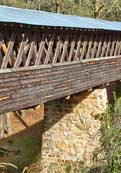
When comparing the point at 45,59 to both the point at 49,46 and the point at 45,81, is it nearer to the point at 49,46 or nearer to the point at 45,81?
the point at 49,46

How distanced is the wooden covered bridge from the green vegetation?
13.7 meters

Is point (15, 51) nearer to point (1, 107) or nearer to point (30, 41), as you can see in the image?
point (30, 41)

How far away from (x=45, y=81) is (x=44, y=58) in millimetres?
497

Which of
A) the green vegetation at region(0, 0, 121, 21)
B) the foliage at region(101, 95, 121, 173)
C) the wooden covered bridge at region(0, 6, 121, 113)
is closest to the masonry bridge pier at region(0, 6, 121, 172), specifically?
the wooden covered bridge at region(0, 6, 121, 113)

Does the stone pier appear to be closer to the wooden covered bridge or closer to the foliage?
the wooden covered bridge

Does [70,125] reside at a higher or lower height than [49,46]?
lower

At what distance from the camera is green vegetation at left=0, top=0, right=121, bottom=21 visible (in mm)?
25641

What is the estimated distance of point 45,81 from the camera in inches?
339

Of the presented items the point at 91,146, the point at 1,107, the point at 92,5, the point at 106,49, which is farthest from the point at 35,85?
the point at 92,5

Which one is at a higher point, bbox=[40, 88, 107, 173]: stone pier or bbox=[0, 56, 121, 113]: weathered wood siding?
bbox=[0, 56, 121, 113]: weathered wood siding

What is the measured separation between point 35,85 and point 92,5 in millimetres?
18481

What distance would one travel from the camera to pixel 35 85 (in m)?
8.22

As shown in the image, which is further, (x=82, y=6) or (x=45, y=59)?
(x=82, y=6)

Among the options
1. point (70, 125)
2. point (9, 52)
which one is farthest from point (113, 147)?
point (70, 125)
